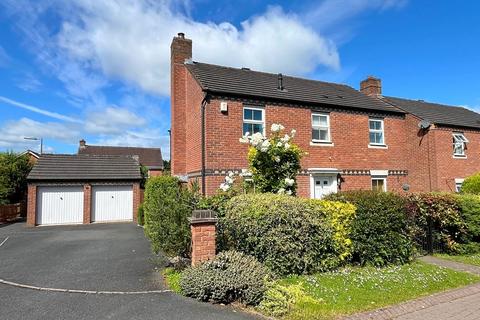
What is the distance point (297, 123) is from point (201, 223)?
9.54m

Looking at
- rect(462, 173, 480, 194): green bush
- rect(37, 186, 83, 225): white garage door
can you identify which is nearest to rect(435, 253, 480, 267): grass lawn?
rect(462, 173, 480, 194): green bush

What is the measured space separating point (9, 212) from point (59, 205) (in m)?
5.65

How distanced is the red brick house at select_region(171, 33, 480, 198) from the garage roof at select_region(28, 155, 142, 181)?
22.6 feet

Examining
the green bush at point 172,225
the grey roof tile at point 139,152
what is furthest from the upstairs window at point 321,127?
the grey roof tile at point 139,152

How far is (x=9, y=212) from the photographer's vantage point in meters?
23.0

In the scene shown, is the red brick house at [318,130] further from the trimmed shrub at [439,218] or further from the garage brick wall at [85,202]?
the garage brick wall at [85,202]

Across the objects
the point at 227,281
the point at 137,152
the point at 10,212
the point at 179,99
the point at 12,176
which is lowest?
the point at 10,212

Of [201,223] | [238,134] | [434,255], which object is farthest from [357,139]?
[201,223]

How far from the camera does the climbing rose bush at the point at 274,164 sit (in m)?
10.0

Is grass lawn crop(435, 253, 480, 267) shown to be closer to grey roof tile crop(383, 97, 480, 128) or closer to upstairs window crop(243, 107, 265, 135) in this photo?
upstairs window crop(243, 107, 265, 135)

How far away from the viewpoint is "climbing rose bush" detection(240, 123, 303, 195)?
10.0 m

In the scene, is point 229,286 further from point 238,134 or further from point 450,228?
point 238,134

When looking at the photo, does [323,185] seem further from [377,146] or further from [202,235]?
[202,235]

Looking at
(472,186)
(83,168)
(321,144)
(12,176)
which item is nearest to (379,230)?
(321,144)
